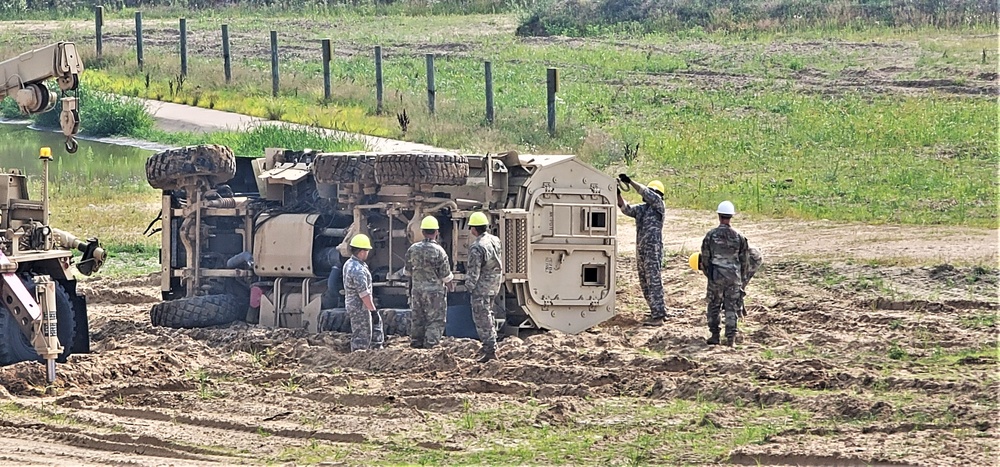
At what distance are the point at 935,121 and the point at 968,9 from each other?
1361 centimetres

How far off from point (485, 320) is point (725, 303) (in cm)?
229

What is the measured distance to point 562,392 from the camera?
45.9 feet

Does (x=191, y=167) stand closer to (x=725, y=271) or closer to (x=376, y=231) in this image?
(x=376, y=231)

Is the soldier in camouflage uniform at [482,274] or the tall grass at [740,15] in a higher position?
the tall grass at [740,15]

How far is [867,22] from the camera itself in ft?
138

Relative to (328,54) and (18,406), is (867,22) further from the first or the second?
(18,406)

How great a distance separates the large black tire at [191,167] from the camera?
1748 cm

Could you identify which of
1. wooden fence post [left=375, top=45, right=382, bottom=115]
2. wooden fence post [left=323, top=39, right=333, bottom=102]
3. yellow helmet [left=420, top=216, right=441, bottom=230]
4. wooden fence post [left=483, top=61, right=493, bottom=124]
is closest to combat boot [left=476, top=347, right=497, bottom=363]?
yellow helmet [left=420, top=216, right=441, bottom=230]

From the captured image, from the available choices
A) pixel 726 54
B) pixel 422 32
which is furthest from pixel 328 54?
pixel 422 32

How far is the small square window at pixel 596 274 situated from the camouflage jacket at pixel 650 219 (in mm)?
890

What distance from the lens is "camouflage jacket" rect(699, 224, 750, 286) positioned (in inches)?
639

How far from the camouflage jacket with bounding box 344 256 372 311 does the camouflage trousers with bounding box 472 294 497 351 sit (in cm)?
98

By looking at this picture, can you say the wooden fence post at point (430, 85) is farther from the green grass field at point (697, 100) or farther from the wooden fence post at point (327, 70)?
the wooden fence post at point (327, 70)

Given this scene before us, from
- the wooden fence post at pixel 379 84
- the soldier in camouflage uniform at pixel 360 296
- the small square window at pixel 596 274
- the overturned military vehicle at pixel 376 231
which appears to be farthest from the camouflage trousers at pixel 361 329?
the wooden fence post at pixel 379 84
